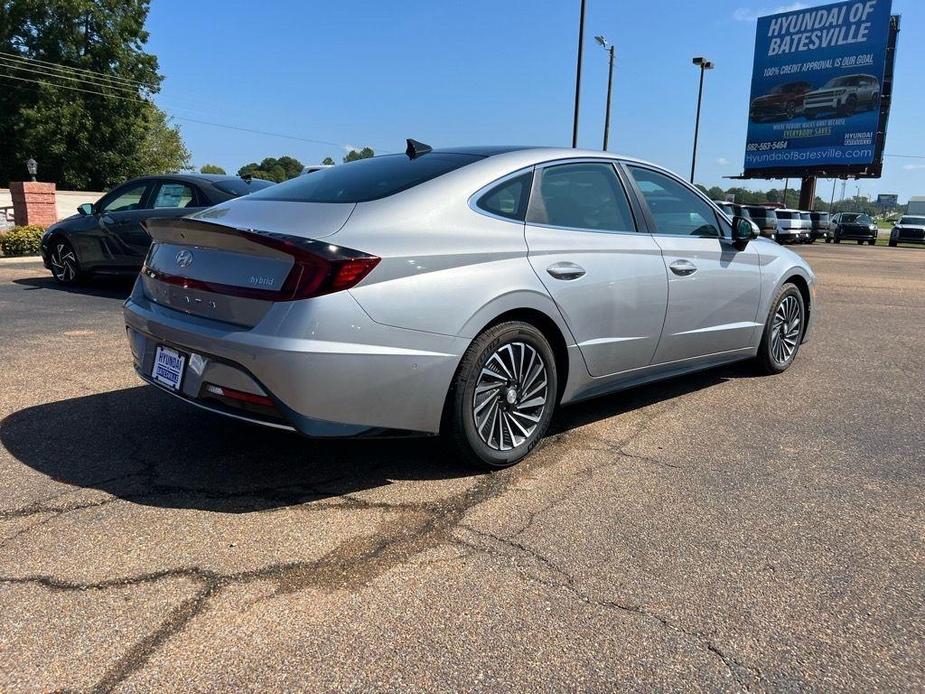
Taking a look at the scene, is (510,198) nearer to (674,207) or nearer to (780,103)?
(674,207)

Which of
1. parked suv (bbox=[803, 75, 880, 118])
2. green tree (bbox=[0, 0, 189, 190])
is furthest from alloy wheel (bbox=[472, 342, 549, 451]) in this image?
parked suv (bbox=[803, 75, 880, 118])

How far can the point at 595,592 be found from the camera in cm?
251

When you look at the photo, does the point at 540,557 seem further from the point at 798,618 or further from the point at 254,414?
the point at 254,414

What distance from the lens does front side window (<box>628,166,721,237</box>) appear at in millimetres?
4453

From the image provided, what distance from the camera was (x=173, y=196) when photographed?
859 centimetres

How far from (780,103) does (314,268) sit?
5156cm

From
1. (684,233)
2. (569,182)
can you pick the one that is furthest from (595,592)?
(684,233)

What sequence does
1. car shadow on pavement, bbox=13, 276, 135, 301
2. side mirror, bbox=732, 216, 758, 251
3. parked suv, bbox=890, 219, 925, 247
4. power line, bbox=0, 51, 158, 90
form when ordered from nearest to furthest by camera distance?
side mirror, bbox=732, 216, 758, 251 → car shadow on pavement, bbox=13, 276, 135, 301 → parked suv, bbox=890, 219, 925, 247 → power line, bbox=0, 51, 158, 90

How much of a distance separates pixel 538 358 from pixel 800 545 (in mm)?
1438

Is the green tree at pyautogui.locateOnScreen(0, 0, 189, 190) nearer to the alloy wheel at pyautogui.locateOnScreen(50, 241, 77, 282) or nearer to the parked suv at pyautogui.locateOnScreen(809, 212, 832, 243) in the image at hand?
the alloy wheel at pyautogui.locateOnScreen(50, 241, 77, 282)

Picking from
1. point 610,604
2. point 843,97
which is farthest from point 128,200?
point 843,97

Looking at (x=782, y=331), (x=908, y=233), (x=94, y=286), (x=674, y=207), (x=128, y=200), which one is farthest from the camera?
(x=908, y=233)

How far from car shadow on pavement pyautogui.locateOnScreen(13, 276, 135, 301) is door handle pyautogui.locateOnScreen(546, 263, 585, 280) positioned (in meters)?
6.91

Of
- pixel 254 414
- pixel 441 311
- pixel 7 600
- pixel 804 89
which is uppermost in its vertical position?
pixel 804 89
